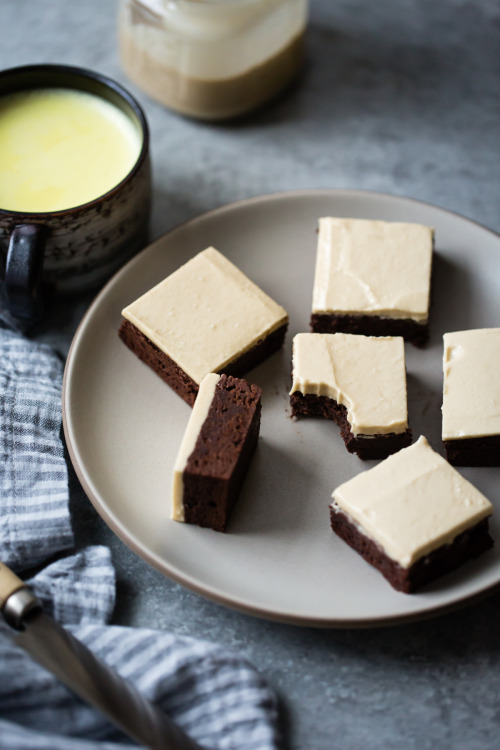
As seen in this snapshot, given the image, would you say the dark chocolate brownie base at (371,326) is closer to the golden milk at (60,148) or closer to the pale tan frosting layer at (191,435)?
the pale tan frosting layer at (191,435)

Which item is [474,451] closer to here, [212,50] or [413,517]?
[413,517]

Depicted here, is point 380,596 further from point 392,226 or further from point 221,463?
point 392,226

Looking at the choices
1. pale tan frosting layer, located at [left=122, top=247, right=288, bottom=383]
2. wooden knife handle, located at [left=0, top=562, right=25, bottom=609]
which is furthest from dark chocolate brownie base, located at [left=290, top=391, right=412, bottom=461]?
wooden knife handle, located at [left=0, top=562, right=25, bottom=609]

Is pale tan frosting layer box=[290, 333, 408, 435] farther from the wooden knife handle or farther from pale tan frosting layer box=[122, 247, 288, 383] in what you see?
the wooden knife handle

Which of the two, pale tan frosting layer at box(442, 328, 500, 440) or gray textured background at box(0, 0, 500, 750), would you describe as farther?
pale tan frosting layer at box(442, 328, 500, 440)

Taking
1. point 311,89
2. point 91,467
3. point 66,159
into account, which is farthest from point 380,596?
point 311,89

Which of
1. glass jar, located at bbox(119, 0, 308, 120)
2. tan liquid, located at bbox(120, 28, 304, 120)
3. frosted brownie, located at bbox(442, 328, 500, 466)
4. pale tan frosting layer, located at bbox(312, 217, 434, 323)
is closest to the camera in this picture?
frosted brownie, located at bbox(442, 328, 500, 466)

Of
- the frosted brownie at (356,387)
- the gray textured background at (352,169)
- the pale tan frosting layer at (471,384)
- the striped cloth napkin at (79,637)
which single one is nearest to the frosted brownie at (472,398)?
the pale tan frosting layer at (471,384)
